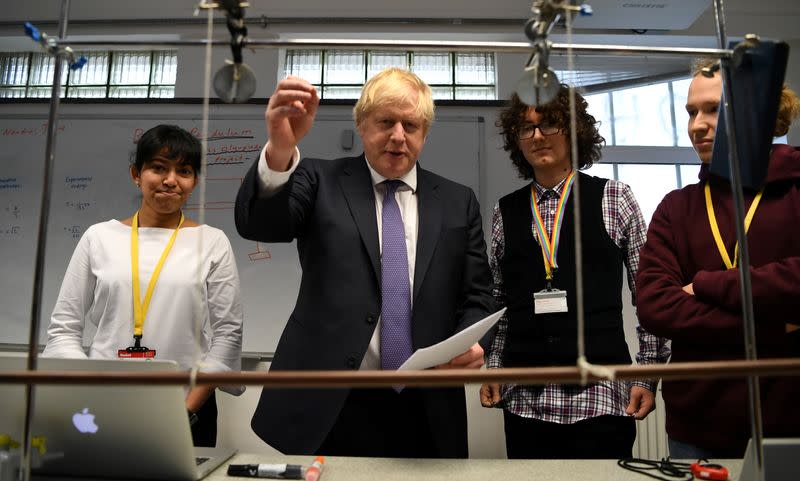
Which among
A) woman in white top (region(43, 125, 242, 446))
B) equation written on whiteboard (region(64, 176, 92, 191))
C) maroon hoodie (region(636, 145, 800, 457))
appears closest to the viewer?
maroon hoodie (region(636, 145, 800, 457))

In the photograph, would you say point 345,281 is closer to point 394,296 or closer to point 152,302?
point 394,296

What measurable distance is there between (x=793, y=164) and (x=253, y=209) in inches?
48.0

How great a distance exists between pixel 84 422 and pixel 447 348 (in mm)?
607

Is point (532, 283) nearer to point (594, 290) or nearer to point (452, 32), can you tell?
point (594, 290)

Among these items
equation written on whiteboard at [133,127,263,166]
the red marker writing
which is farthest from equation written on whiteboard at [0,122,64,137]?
the red marker writing

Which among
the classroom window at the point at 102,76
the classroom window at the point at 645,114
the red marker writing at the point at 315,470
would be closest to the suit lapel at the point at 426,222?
the red marker writing at the point at 315,470

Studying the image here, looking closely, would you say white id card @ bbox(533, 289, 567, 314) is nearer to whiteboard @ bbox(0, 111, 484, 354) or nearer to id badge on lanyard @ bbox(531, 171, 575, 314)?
id badge on lanyard @ bbox(531, 171, 575, 314)

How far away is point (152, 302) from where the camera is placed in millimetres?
1534

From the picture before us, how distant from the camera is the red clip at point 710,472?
39.8 inches

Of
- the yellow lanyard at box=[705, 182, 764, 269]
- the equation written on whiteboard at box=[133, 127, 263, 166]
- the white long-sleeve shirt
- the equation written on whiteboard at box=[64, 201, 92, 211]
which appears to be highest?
the equation written on whiteboard at box=[133, 127, 263, 166]

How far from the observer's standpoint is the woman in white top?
1.51 meters

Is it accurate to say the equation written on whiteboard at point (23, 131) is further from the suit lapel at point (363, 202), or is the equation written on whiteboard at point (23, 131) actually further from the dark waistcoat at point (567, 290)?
the dark waistcoat at point (567, 290)

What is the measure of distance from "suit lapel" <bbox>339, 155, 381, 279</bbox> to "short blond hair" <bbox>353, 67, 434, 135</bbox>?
127 mm

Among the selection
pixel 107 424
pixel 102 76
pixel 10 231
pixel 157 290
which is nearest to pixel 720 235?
pixel 107 424
